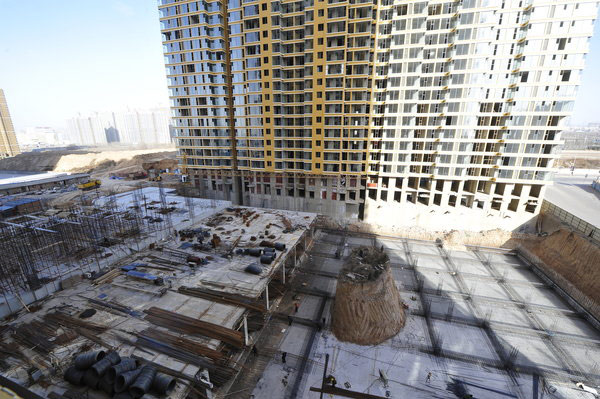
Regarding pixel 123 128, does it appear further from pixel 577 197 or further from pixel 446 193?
pixel 577 197

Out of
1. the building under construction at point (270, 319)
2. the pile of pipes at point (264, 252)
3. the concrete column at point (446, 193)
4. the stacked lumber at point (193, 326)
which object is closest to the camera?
the building under construction at point (270, 319)

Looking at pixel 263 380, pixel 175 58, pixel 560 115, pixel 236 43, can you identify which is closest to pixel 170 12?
pixel 175 58

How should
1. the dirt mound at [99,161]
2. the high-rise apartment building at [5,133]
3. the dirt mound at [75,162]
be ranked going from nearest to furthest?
the dirt mound at [75,162] < the dirt mound at [99,161] < the high-rise apartment building at [5,133]

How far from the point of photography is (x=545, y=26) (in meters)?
35.6

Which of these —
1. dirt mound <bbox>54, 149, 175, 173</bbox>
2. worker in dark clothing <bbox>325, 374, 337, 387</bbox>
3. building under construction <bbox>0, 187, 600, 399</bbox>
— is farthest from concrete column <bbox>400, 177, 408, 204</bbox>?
dirt mound <bbox>54, 149, 175, 173</bbox>

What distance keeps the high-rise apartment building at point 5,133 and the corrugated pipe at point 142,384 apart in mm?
152649

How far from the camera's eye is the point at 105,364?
42.5ft

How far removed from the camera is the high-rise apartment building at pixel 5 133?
3996 inches

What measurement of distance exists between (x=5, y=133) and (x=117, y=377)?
154095 millimetres

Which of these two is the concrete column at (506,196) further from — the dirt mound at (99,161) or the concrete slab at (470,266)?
the dirt mound at (99,161)

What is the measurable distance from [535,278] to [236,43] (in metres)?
60.7

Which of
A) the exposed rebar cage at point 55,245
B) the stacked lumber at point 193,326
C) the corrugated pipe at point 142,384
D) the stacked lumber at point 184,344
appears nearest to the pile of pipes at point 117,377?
the corrugated pipe at point 142,384

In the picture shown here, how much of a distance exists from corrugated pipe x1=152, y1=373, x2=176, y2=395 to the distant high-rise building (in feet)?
574

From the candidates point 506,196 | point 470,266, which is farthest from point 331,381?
point 506,196
